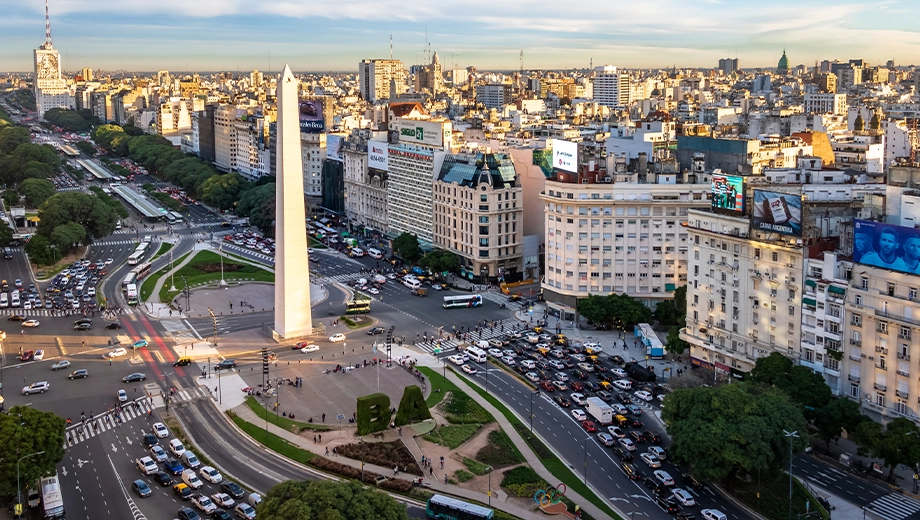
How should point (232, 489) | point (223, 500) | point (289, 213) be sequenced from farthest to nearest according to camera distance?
1. point (289, 213)
2. point (232, 489)
3. point (223, 500)

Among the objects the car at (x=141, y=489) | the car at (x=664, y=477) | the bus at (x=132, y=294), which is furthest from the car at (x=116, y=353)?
the car at (x=664, y=477)

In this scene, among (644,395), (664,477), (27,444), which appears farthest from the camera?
(644,395)

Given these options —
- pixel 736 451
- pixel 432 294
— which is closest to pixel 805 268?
pixel 736 451

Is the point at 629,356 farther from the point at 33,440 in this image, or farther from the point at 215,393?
the point at 33,440

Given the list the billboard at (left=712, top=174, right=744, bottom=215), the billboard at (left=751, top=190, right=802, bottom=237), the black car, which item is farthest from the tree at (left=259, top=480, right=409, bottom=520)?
the billboard at (left=712, top=174, right=744, bottom=215)

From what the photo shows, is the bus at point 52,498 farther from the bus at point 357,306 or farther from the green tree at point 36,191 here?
the green tree at point 36,191

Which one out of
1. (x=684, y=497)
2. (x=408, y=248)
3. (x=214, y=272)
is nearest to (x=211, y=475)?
(x=684, y=497)

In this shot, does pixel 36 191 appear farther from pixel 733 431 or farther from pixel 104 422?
pixel 733 431

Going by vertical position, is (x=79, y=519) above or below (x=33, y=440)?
below
